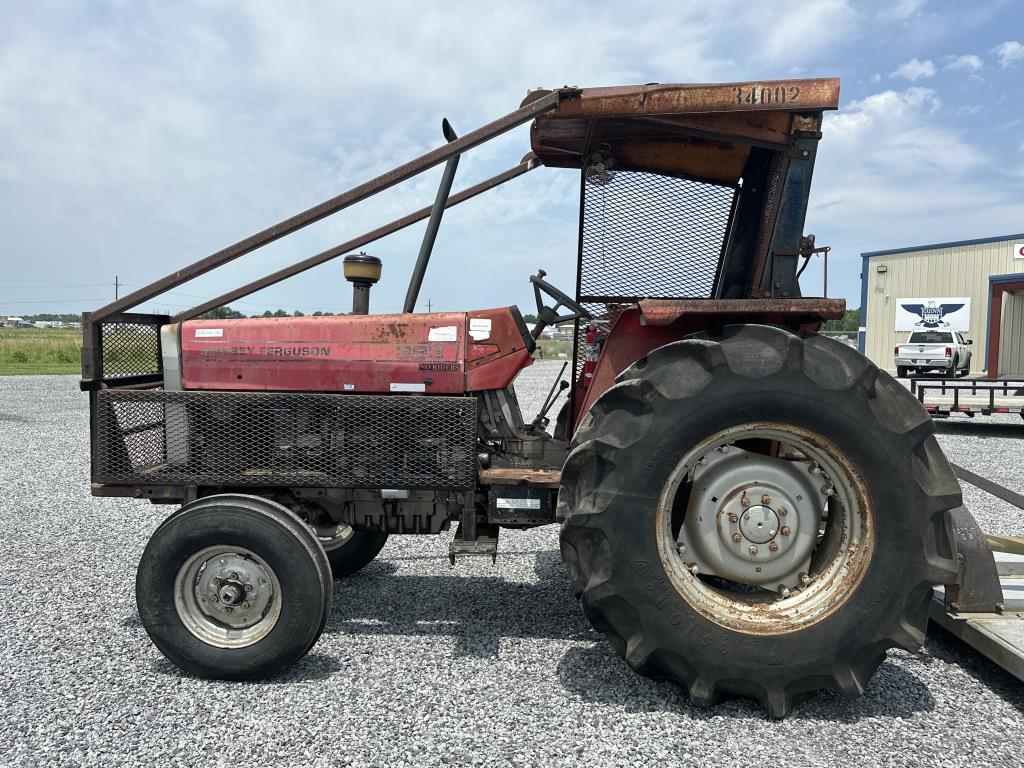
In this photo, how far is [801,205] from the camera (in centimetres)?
296

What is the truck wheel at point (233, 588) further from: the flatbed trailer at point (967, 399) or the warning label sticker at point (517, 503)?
the flatbed trailer at point (967, 399)

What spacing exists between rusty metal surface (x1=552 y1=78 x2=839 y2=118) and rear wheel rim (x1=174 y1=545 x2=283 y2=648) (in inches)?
90.8

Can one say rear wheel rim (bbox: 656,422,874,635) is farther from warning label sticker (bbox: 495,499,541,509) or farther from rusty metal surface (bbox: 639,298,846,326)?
warning label sticker (bbox: 495,499,541,509)

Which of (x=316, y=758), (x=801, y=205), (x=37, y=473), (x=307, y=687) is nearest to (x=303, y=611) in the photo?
(x=307, y=687)

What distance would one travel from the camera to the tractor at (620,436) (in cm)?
250

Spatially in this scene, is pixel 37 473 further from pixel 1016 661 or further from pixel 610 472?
pixel 1016 661

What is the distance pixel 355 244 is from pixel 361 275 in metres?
0.46

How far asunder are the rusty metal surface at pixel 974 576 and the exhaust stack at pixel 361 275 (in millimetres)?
2810

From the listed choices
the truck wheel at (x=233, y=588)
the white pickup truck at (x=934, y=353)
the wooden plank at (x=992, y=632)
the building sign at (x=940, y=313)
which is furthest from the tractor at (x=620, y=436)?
the building sign at (x=940, y=313)

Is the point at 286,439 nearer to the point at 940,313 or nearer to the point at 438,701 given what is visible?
the point at 438,701

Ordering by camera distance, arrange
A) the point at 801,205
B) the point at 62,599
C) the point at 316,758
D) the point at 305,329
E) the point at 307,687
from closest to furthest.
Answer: the point at 316,758 < the point at 307,687 < the point at 801,205 < the point at 305,329 < the point at 62,599

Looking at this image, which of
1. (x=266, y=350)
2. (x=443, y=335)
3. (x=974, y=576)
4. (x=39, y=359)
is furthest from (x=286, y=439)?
(x=39, y=359)

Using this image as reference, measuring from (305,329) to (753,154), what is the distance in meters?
2.25

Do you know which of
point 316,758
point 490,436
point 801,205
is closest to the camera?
point 316,758
